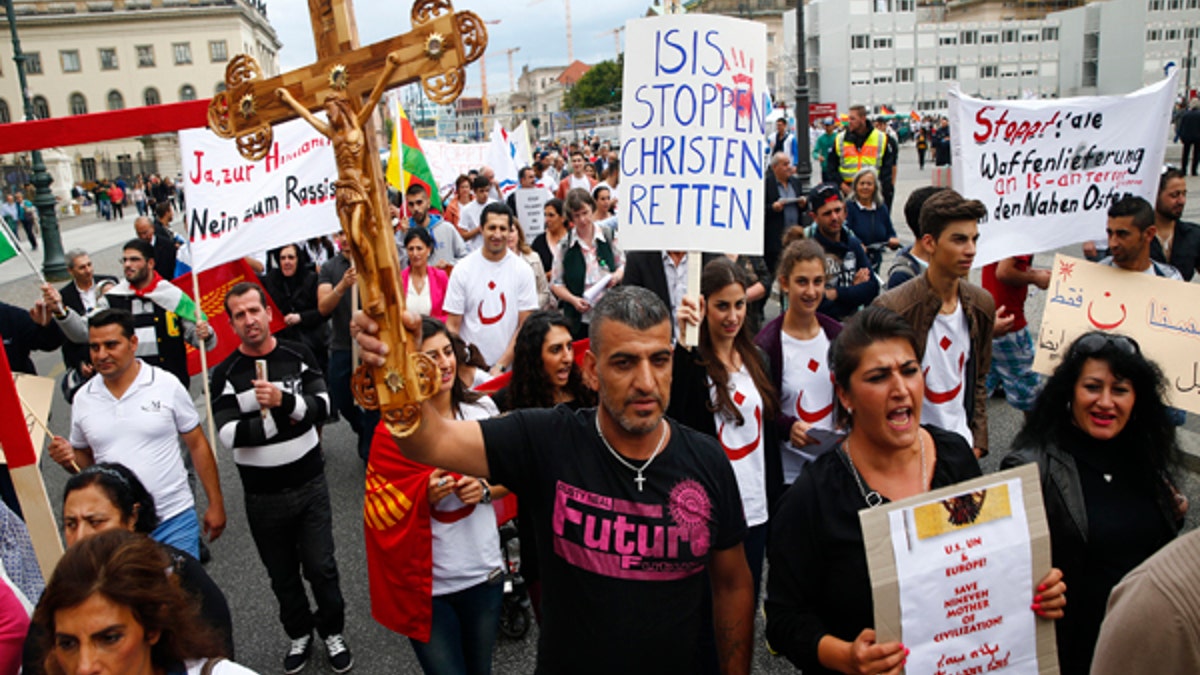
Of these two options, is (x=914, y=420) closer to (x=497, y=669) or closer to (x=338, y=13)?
(x=338, y=13)

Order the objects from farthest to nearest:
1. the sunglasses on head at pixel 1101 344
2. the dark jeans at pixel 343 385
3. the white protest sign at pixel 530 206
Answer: the white protest sign at pixel 530 206
the dark jeans at pixel 343 385
the sunglasses on head at pixel 1101 344

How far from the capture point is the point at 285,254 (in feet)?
23.4

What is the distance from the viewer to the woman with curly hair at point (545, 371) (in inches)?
147

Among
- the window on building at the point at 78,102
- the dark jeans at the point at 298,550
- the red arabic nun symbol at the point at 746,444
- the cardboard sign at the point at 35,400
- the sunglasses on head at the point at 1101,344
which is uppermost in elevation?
the window on building at the point at 78,102

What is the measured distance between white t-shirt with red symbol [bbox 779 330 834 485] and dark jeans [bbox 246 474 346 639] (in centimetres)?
229

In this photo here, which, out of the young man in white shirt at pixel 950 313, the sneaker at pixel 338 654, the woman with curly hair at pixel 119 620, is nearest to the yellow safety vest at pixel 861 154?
the young man in white shirt at pixel 950 313

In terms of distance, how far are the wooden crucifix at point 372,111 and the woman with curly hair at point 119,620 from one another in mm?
856

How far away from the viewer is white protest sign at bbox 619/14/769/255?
3623mm

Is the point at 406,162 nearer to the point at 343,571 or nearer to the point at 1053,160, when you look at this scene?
the point at 343,571

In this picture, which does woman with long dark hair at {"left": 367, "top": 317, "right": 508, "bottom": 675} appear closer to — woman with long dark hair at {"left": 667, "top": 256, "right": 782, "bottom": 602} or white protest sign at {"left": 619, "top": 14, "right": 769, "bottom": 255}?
woman with long dark hair at {"left": 667, "top": 256, "right": 782, "bottom": 602}

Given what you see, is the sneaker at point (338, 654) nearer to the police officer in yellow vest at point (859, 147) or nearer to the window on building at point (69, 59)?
the police officer in yellow vest at point (859, 147)

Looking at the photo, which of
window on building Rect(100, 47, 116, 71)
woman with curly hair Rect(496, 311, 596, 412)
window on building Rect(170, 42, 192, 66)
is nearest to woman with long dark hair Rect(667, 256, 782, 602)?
woman with curly hair Rect(496, 311, 596, 412)

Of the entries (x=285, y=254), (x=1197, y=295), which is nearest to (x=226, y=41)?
(x=285, y=254)

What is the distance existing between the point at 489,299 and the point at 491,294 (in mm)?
39
